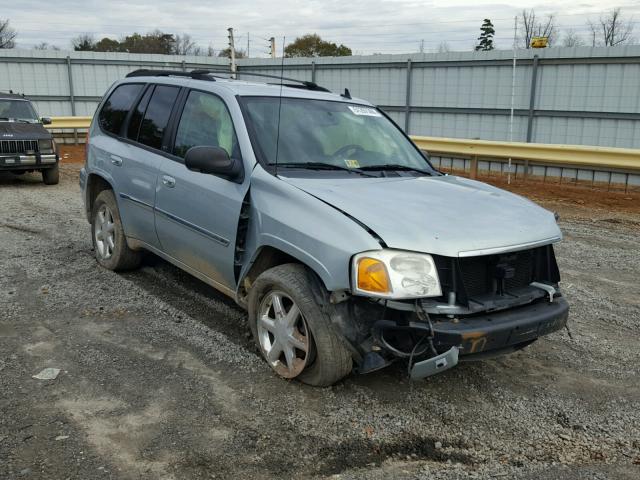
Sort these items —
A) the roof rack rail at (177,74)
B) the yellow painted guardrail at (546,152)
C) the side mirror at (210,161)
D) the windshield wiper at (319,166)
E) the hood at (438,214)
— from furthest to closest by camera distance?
the yellow painted guardrail at (546,152), the roof rack rail at (177,74), the windshield wiper at (319,166), the side mirror at (210,161), the hood at (438,214)

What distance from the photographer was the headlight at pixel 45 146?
1190cm

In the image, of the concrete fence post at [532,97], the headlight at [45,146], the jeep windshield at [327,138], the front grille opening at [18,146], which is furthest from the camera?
the concrete fence post at [532,97]

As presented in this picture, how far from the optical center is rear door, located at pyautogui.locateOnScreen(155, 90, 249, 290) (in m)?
4.25

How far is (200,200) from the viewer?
447 centimetres

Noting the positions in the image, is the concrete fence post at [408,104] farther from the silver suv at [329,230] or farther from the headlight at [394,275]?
the headlight at [394,275]

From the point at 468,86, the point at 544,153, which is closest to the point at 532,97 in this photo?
the point at 468,86

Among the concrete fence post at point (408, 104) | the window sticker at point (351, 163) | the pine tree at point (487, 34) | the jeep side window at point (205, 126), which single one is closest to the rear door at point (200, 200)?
the jeep side window at point (205, 126)

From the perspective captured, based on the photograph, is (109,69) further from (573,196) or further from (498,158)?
(573,196)

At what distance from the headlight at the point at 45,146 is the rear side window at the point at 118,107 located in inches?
256

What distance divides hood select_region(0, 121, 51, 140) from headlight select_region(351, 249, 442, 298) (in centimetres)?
1034

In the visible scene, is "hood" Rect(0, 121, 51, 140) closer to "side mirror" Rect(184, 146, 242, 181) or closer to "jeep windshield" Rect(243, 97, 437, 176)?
"jeep windshield" Rect(243, 97, 437, 176)

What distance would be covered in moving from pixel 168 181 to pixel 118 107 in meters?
1.63

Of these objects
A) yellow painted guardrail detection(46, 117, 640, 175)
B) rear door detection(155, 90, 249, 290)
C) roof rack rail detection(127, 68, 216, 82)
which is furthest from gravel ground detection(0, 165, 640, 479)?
yellow painted guardrail detection(46, 117, 640, 175)

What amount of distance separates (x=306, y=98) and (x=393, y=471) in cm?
299
